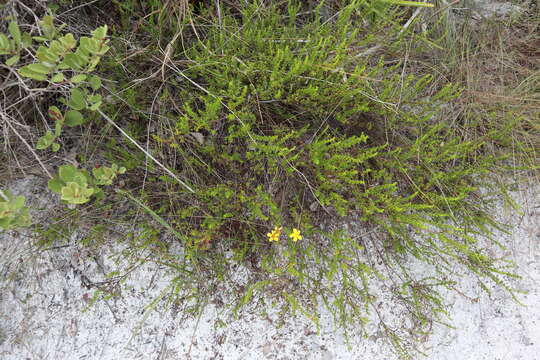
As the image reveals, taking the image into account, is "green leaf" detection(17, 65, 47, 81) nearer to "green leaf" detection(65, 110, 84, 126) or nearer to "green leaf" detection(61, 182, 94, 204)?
"green leaf" detection(65, 110, 84, 126)

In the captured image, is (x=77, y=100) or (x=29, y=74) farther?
(x=77, y=100)

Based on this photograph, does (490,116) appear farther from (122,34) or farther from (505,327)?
(122,34)

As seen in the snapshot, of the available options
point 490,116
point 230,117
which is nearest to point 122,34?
point 230,117

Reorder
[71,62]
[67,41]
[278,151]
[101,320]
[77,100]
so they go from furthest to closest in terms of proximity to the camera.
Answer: [101,320] → [278,151] → [77,100] → [71,62] → [67,41]

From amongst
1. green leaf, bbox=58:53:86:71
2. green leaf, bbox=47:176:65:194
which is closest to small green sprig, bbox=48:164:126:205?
green leaf, bbox=47:176:65:194

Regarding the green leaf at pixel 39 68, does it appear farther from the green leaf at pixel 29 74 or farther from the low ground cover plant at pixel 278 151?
the low ground cover plant at pixel 278 151

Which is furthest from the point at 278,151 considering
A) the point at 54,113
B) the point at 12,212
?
the point at 12,212

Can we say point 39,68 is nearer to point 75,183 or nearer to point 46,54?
point 46,54
